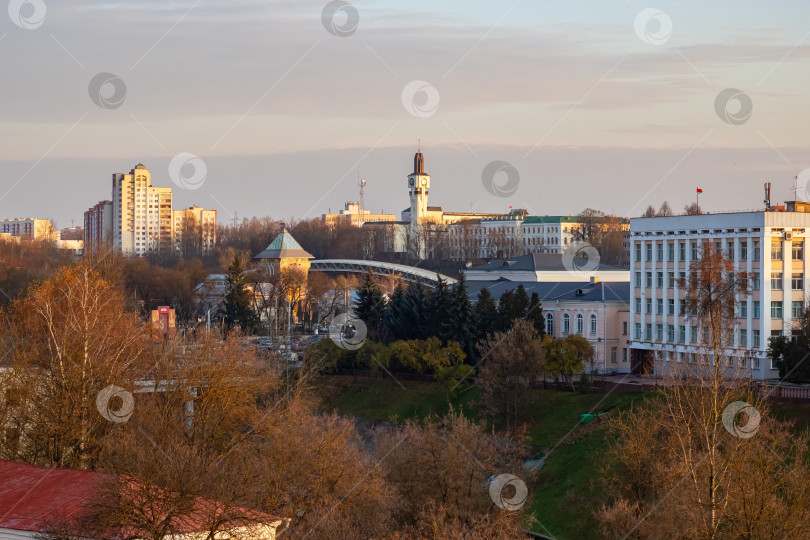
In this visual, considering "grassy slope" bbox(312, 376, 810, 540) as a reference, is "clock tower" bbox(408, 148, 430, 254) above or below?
above

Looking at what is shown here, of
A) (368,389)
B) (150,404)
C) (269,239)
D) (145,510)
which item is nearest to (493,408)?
(368,389)

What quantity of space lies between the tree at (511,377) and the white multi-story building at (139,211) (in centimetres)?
12419

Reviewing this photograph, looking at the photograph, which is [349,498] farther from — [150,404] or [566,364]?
[566,364]

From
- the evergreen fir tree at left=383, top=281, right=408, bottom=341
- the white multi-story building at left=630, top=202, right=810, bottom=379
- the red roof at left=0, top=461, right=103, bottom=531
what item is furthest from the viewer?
the evergreen fir tree at left=383, top=281, right=408, bottom=341

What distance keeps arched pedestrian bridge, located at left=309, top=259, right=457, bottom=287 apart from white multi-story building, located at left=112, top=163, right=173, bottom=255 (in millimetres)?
61683

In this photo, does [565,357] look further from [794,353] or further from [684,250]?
[794,353]

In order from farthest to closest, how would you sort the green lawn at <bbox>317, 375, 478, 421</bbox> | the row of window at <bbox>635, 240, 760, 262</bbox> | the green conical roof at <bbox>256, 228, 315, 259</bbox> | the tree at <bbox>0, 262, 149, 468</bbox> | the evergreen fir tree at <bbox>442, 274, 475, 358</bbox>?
the green conical roof at <bbox>256, 228, 315, 259</bbox>
the evergreen fir tree at <bbox>442, 274, 475, 358</bbox>
the green lawn at <bbox>317, 375, 478, 421</bbox>
the row of window at <bbox>635, 240, 760, 262</bbox>
the tree at <bbox>0, 262, 149, 468</bbox>

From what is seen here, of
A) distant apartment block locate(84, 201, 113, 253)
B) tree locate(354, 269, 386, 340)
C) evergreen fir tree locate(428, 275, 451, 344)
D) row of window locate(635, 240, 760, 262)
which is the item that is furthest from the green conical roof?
distant apartment block locate(84, 201, 113, 253)

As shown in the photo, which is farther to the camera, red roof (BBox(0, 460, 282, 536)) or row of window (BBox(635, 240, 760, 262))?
row of window (BBox(635, 240, 760, 262))

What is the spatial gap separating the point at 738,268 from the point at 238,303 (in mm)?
30228

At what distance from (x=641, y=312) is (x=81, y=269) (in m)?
24.2

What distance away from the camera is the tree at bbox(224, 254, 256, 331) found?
63.4 meters

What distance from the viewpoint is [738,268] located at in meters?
43.7

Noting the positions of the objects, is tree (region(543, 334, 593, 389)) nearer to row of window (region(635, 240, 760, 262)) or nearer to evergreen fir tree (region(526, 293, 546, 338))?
evergreen fir tree (region(526, 293, 546, 338))
